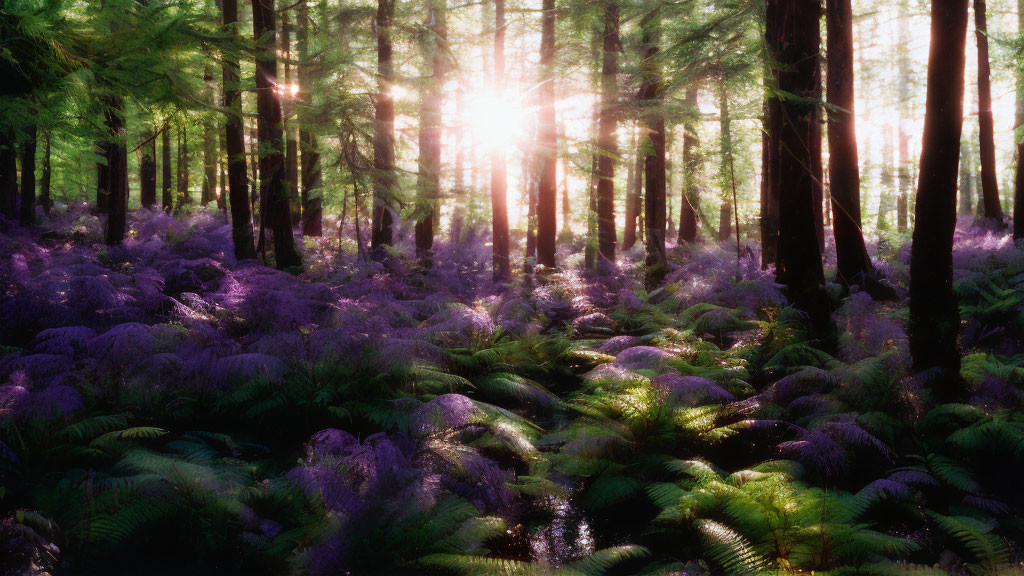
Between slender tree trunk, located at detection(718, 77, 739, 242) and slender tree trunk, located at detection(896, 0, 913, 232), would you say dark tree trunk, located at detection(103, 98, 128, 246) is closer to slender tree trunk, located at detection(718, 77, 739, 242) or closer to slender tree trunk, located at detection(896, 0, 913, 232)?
slender tree trunk, located at detection(718, 77, 739, 242)

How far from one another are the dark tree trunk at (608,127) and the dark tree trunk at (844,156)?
402 centimetres

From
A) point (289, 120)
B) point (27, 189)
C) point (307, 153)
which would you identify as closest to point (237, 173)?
point (289, 120)

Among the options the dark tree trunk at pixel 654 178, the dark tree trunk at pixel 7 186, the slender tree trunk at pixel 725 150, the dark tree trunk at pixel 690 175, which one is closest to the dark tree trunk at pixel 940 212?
the slender tree trunk at pixel 725 150

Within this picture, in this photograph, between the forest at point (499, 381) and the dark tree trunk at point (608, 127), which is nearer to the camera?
the forest at point (499, 381)

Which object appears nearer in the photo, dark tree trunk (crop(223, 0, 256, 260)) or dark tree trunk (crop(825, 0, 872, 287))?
dark tree trunk (crop(825, 0, 872, 287))

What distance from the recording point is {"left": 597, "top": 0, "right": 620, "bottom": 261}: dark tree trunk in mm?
13242

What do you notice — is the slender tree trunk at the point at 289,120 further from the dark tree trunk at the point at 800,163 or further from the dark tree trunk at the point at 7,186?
the dark tree trunk at the point at 800,163

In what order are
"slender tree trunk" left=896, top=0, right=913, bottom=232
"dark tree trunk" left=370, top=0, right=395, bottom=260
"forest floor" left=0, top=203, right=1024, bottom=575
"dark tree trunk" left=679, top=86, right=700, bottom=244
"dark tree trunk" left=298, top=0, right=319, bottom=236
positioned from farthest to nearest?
"slender tree trunk" left=896, top=0, right=913, bottom=232, "dark tree trunk" left=679, top=86, right=700, bottom=244, "dark tree trunk" left=370, top=0, right=395, bottom=260, "dark tree trunk" left=298, top=0, right=319, bottom=236, "forest floor" left=0, top=203, right=1024, bottom=575

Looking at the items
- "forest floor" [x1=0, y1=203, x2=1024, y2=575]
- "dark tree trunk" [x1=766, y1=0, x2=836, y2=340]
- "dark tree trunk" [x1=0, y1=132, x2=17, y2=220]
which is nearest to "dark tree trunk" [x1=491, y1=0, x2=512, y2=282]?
"forest floor" [x1=0, y1=203, x2=1024, y2=575]

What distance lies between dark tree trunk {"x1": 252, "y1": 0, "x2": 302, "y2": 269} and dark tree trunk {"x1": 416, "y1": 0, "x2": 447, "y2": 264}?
269 cm

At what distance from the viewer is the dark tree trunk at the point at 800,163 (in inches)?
311

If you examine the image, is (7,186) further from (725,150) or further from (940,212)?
(940,212)

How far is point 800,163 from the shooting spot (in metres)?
8.03

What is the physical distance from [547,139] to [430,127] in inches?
116
